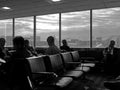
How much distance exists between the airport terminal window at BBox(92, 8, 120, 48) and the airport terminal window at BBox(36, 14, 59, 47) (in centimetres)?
181

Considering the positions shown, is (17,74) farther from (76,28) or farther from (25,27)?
(25,27)

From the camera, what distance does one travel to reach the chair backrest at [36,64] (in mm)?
3361

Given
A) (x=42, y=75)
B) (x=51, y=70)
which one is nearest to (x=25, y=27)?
(x=51, y=70)

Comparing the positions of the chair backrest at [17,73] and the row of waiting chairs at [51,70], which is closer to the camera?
the chair backrest at [17,73]

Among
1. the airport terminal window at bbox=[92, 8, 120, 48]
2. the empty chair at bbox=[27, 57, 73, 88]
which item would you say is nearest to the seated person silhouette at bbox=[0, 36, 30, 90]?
the empty chair at bbox=[27, 57, 73, 88]

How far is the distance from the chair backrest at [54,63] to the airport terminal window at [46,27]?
16.2 feet

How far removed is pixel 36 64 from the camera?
11.6 feet

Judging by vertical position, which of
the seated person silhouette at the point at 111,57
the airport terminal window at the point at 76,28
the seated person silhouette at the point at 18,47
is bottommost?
the seated person silhouette at the point at 111,57

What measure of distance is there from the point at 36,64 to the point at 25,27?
7054 mm

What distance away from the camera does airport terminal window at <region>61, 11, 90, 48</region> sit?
29.0 ft

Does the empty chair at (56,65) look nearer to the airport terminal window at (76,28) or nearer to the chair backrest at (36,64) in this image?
the chair backrest at (36,64)

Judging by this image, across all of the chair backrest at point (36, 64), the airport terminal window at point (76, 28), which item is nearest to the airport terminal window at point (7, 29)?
the airport terminal window at point (76, 28)

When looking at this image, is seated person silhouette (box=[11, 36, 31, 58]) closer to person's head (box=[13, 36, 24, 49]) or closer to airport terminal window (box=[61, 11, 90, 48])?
person's head (box=[13, 36, 24, 49])

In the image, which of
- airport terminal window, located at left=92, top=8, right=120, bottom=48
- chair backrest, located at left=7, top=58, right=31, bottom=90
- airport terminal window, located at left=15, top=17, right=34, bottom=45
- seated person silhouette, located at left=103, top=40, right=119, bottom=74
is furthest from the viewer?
airport terminal window, located at left=15, top=17, right=34, bottom=45
